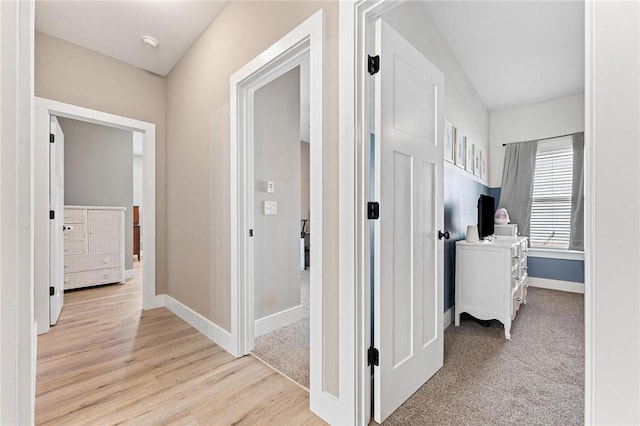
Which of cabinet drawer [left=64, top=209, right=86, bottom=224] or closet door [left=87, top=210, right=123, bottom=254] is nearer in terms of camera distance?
cabinet drawer [left=64, top=209, right=86, bottom=224]


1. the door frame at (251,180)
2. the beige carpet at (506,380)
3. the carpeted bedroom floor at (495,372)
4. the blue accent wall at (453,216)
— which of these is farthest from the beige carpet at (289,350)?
the blue accent wall at (453,216)

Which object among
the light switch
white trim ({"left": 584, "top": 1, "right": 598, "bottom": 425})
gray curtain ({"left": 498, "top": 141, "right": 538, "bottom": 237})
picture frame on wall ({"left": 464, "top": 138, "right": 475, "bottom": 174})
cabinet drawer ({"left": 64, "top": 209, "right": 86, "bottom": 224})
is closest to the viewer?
white trim ({"left": 584, "top": 1, "right": 598, "bottom": 425})

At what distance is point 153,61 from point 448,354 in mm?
3845

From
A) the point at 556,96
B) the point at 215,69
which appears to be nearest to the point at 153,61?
the point at 215,69

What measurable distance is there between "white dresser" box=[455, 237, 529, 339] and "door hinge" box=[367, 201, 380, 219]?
5.73 ft

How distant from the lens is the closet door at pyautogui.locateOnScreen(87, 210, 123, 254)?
3957mm

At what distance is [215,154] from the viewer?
238 cm

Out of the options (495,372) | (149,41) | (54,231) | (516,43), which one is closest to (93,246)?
(54,231)

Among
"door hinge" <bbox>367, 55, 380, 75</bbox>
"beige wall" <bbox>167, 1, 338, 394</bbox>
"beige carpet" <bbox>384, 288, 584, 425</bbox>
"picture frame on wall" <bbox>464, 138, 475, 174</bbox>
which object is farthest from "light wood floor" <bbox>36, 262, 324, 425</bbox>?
"picture frame on wall" <bbox>464, 138, 475, 174</bbox>

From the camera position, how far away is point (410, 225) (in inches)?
63.0

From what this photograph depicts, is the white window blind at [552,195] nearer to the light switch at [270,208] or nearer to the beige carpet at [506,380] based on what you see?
the beige carpet at [506,380]

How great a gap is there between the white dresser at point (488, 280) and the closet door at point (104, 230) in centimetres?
457

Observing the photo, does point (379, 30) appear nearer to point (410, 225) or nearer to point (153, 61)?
point (410, 225)

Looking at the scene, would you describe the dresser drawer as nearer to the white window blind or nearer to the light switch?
the light switch
